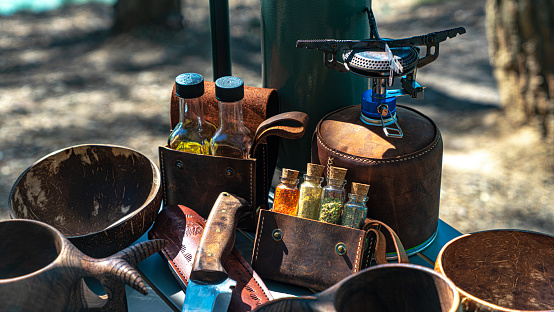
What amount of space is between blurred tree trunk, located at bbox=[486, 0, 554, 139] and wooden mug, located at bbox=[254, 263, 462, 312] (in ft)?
8.94

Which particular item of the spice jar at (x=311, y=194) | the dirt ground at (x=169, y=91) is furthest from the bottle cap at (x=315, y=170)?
the dirt ground at (x=169, y=91)

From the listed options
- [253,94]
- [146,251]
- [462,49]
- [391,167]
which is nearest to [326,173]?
[391,167]

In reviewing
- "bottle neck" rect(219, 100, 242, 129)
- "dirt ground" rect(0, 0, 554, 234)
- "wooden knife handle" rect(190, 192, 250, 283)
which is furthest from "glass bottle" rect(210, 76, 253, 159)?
"dirt ground" rect(0, 0, 554, 234)

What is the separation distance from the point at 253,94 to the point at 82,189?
0.49 metres

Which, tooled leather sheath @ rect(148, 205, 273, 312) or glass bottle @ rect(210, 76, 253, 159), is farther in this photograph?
glass bottle @ rect(210, 76, 253, 159)

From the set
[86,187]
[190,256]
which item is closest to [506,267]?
[190,256]

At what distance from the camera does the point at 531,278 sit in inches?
46.1

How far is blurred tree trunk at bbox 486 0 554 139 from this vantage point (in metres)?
3.21

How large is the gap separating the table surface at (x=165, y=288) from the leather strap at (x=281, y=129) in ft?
0.87

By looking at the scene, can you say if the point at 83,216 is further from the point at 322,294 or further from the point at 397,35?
the point at 397,35

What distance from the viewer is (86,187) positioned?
147 cm

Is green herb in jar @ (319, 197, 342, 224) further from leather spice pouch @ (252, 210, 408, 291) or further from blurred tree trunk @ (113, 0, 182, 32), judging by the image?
blurred tree trunk @ (113, 0, 182, 32)

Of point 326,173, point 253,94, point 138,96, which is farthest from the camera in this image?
point 138,96

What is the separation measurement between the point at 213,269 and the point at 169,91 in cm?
350
